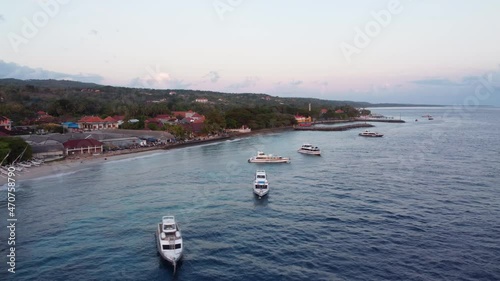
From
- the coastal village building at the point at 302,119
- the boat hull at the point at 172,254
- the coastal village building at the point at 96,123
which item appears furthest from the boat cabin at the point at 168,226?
the coastal village building at the point at 302,119

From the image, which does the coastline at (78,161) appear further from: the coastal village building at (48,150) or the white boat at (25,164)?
the coastal village building at (48,150)

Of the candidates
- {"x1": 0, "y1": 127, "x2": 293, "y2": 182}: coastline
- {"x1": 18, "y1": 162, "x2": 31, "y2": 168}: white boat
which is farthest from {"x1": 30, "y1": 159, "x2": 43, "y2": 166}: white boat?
{"x1": 18, "y1": 162, "x2": 31, "y2": 168}: white boat

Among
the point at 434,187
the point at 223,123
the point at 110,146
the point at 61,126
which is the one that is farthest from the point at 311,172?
the point at 61,126

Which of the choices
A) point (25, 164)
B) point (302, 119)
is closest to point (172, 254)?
point (25, 164)

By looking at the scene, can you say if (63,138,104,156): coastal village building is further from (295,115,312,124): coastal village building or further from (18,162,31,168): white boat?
(295,115,312,124): coastal village building

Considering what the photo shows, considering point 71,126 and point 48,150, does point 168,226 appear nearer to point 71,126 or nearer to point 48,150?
point 48,150

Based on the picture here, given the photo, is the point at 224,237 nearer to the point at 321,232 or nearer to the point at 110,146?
the point at 321,232
